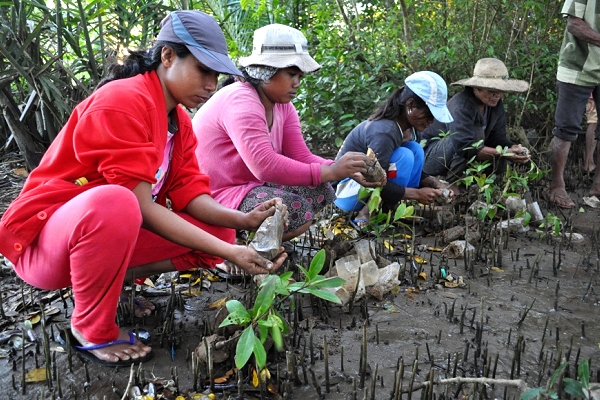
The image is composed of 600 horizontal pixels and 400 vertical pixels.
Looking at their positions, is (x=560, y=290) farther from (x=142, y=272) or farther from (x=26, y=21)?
(x=26, y=21)

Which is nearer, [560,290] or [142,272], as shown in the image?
[142,272]

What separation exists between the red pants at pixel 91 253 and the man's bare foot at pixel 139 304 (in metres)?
0.36

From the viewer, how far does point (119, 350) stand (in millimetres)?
2215

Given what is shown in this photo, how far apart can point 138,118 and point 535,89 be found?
4.58 meters

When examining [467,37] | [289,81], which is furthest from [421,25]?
[289,81]

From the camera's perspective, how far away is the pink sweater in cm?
291

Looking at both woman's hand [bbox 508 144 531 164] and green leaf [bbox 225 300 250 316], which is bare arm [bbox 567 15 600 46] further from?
green leaf [bbox 225 300 250 316]

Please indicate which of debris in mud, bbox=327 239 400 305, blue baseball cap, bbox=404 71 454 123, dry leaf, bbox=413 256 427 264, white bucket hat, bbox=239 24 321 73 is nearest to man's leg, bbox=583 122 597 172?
blue baseball cap, bbox=404 71 454 123

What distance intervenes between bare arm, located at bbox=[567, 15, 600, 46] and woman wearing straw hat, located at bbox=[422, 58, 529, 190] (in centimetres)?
50

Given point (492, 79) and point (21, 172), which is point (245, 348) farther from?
point (21, 172)

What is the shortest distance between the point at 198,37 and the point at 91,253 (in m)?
0.86

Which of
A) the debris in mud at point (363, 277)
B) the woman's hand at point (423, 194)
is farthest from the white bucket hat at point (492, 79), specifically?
the debris in mud at point (363, 277)

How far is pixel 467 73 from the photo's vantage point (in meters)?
5.48

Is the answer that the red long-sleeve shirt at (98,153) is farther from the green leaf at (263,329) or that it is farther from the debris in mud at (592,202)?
the debris in mud at (592,202)
